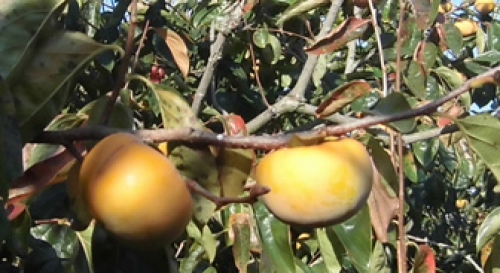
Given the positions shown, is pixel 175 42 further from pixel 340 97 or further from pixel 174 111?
pixel 340 97

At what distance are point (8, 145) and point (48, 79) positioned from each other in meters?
0.14

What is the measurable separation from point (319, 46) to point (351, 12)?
138 centimetres

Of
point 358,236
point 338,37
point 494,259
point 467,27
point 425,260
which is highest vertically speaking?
point 338,37

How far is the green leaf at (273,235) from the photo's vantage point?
3.92 ft

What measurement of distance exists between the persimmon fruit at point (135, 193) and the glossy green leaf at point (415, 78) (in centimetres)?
106

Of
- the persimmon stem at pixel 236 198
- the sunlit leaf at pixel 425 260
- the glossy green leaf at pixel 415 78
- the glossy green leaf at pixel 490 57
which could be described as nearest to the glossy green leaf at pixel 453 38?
the glossy green leaf at pixel 490 57

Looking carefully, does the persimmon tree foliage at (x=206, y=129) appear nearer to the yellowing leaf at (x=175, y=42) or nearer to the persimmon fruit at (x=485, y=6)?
the yellowing leaf at (x=175, y=42)

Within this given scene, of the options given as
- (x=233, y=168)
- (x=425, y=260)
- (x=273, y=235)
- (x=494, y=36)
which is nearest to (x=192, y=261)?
(x=425, y=260)

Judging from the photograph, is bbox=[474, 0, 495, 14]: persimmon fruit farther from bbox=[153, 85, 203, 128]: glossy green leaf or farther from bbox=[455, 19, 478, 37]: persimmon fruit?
bbox=[153, 85, 203, 128]: glossy green leaf

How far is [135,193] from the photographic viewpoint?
25.1 inches

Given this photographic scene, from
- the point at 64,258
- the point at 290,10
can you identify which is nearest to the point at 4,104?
the point at 64,258

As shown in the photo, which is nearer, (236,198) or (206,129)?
(236,198)

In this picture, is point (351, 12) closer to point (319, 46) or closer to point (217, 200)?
point (319, 46)

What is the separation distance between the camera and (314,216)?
0.69 m
